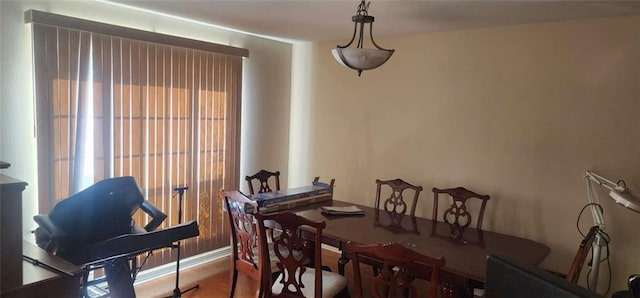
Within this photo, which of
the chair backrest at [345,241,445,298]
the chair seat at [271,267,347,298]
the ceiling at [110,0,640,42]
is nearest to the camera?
the chair backrest at [345,241,445,298]

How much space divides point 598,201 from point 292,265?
2.14m

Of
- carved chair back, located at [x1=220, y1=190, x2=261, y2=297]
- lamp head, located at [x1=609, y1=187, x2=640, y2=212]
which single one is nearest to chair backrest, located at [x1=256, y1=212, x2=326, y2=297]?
carved chair back, located at [x1=220, y1=190, x2=261, y2=297]

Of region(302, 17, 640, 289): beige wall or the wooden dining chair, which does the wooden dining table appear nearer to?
the wooden dining chair

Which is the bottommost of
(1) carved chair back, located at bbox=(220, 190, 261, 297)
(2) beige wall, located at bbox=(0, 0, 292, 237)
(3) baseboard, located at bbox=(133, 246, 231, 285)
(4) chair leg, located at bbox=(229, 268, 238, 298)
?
(3) baseboard, located at bbox=(133, 246, 231, 285)

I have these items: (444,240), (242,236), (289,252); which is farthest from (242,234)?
(444,240)

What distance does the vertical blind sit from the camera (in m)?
2.72

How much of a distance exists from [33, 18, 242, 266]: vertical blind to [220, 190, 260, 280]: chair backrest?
93 cm

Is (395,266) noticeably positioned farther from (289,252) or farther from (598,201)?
(598,201)

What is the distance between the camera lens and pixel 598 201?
9.14ft

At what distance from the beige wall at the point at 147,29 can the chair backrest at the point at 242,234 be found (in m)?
1.31

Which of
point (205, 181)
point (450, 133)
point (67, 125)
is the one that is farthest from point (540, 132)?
point (67, 125)

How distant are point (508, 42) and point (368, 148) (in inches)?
60.1

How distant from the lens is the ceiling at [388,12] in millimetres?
2540

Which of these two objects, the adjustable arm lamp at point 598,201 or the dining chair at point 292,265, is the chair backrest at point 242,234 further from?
the adjustable arm lamp at point 598,201
